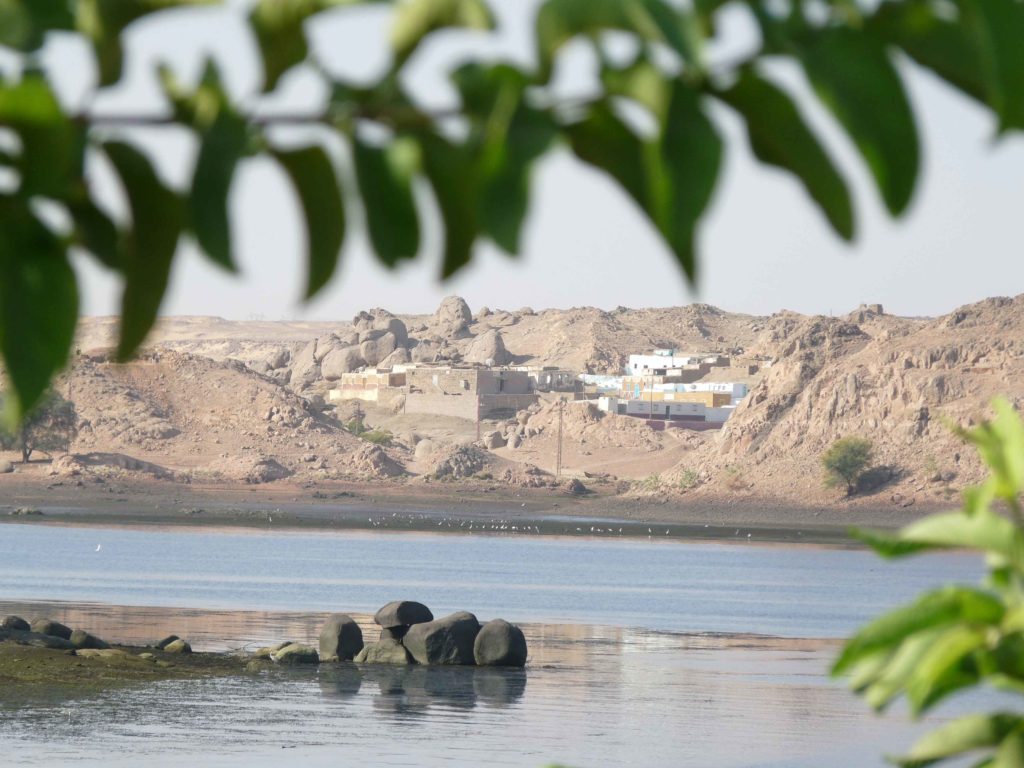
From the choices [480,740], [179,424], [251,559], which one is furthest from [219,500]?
[480,740]

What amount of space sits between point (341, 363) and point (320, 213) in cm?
13597

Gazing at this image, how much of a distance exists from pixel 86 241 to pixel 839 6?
15.0 inches

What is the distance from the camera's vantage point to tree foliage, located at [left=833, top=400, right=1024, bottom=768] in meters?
0.71

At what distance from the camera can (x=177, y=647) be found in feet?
90.9

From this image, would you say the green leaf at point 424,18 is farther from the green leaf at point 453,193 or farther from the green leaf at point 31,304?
the green leaf at point 31,304

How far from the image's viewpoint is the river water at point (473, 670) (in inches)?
802

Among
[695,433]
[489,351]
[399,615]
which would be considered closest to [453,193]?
[399,615]

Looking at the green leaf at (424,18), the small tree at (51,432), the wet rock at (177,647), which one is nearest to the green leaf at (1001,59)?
the green leaf at (424,18)

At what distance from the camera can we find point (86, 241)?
0.71m

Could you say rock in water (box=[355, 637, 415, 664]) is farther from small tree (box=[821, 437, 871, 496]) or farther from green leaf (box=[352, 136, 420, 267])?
small tree (box=[821, 437, 871, 496])

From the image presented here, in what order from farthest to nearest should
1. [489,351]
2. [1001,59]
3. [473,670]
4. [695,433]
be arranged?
[489,351] → [695,433] → [473,670] → [1001,59]

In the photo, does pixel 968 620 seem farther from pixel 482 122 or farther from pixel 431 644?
pixel 431 644

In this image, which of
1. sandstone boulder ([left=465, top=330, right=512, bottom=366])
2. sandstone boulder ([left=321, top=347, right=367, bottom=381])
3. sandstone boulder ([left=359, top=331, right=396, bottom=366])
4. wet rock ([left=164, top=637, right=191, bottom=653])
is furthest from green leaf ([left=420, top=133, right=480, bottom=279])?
sandstone boulder ([left=465, top=330, right=512, bottom=366])

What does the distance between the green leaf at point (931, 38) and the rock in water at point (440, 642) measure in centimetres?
2840
